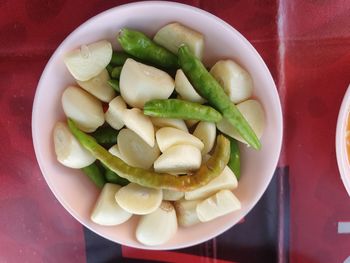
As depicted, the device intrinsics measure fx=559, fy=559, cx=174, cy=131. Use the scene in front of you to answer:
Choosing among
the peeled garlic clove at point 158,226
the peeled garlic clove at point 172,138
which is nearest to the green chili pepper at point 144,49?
the peeled garlic clove at point 172,138

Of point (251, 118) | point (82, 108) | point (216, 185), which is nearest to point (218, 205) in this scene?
point (216, 185)

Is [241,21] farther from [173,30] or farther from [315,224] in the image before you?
[315,224]

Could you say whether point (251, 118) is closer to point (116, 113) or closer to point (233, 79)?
point (233, 79)

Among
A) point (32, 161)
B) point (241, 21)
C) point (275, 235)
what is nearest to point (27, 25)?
point (32, 161)

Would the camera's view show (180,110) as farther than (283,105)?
No

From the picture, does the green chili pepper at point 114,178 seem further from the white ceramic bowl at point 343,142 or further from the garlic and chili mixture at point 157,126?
the white ceramic bowl at point 343,142

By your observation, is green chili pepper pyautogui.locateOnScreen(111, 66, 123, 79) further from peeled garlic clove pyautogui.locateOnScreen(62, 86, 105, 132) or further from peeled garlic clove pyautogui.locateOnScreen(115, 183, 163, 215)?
peeled garlic clove pyautogui.locateOnScreen(115, 183, 163, 215)

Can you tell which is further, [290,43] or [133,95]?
[290,43]
